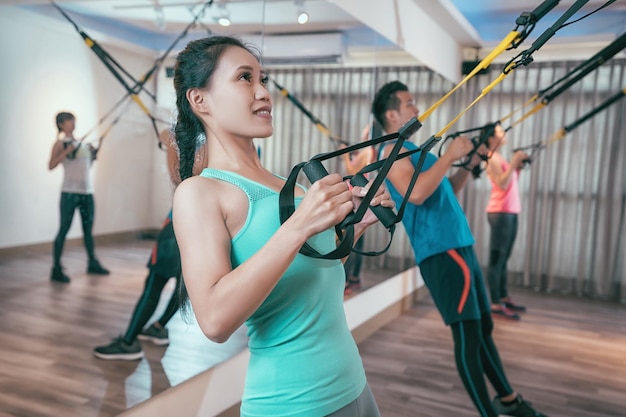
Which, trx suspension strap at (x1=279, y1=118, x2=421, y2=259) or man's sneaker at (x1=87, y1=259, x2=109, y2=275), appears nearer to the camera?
trx suspension strap at (x1=279, y1=118, x2=421, y2=259)

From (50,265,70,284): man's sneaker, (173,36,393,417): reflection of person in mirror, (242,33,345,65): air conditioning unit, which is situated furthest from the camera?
(242,33,345,65): air conditioning unit

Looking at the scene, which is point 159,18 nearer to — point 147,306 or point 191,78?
point 147,306

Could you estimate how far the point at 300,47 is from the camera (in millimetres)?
3033

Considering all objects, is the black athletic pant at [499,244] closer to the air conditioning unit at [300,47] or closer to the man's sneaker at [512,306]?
the man's sneaker at [512,306]

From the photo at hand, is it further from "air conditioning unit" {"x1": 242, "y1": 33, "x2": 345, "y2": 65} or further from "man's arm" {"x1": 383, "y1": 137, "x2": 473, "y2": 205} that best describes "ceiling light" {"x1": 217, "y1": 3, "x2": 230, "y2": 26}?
"man's arm" {"x1": 383, "y1": 137, "x2": 473, "y2": 205}

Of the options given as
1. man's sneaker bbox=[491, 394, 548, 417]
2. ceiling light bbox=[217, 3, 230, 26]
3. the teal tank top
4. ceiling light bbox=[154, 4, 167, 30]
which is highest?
ceiling light bbox=[217, 3, 230, 26]

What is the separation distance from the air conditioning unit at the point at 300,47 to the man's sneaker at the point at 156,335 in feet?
4.07

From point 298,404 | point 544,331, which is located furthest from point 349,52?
point 298,404

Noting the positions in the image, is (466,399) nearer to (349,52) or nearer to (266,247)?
(349,52)

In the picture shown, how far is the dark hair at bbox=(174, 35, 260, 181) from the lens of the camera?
40.6 inches

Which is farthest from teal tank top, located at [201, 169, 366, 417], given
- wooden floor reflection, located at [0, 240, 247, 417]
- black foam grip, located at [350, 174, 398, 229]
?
wooden floor reflection, located at [0, 240, 247, 417]

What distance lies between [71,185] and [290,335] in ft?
4.04

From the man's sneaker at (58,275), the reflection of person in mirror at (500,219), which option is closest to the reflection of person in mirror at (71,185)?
the man's sneaker at (58,275)

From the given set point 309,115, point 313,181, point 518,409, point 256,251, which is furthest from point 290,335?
point 309,115
